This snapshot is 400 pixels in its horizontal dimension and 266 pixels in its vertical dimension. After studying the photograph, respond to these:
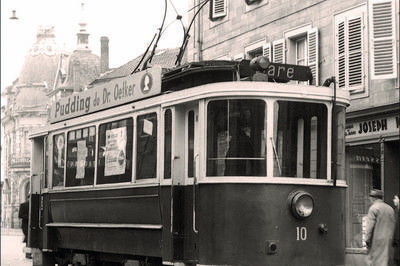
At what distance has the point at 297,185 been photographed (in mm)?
10641

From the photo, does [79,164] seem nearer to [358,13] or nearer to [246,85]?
[246,85]

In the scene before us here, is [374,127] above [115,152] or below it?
above

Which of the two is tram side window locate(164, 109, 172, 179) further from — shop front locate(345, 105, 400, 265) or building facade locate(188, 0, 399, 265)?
shop front locate(345, 105, 400, 265)

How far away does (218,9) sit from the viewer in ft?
78.6

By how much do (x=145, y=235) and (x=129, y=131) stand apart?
1.54 m

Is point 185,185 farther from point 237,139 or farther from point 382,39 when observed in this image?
point 382,39

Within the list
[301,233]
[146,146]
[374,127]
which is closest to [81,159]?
[146,146]

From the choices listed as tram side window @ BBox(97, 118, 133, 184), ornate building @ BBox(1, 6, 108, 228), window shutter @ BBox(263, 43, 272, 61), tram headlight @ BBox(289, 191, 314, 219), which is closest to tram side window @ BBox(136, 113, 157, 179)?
tram side window @ BBox(97, 118, 133, 184)

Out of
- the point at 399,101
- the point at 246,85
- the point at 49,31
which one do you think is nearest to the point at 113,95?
the point at 246,85

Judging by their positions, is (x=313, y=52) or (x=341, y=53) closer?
(x=341, y=53)

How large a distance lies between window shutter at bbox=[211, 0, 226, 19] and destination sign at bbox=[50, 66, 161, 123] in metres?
9.31

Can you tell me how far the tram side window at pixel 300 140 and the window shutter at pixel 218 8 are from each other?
13178 millimetres

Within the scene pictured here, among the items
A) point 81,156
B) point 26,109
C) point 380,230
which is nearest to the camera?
point 380,230

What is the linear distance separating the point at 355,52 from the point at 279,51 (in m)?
3.34
